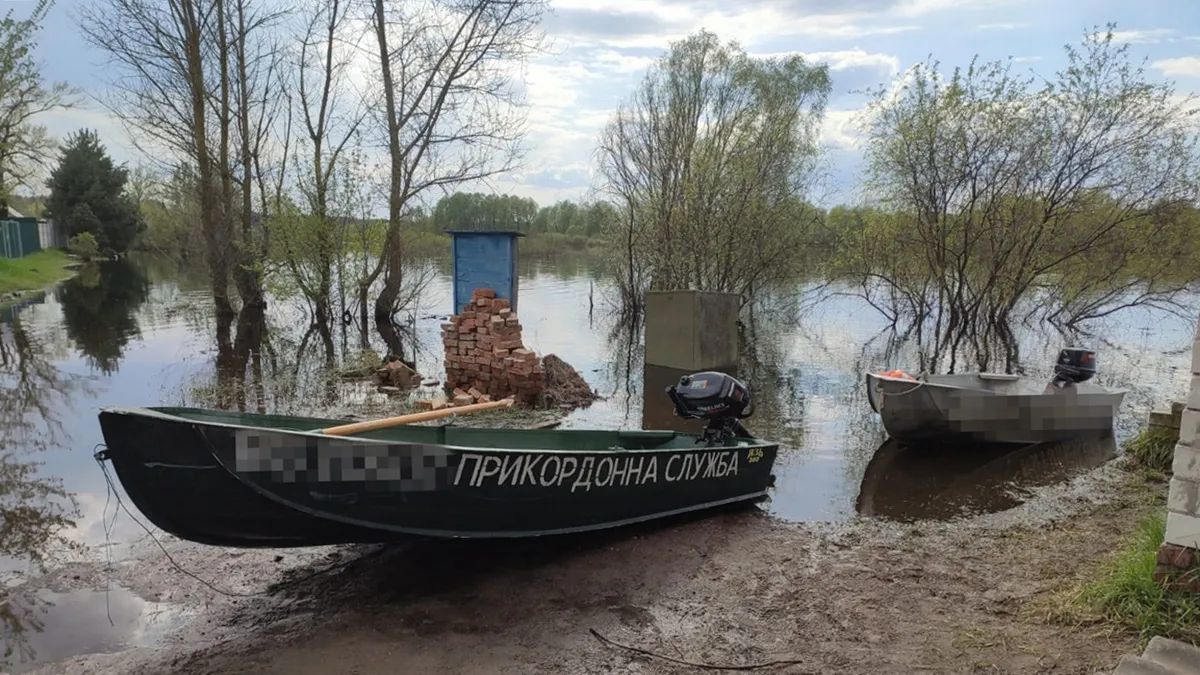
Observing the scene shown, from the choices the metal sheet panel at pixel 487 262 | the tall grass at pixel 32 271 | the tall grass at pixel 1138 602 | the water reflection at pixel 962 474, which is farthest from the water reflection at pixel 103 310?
the tall grass at pixel 1138 602

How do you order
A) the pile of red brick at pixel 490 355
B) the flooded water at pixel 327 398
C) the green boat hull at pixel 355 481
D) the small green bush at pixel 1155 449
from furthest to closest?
1. the pile of red brick at pixel 490 355
2. the small green bush at pixel 1155 449
3. the flooded water at pixel 327 398
4. the green boat hull at pixel 355 481

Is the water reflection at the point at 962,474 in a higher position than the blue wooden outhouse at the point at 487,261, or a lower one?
lower

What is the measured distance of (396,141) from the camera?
1892cm

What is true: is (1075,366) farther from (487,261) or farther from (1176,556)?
(487,261)

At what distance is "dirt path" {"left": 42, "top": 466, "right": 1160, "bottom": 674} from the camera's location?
12.0ft

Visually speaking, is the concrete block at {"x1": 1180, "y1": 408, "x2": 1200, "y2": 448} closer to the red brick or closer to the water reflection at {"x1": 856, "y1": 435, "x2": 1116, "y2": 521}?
the red brick

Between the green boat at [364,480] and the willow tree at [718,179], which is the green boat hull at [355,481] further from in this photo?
the willow tree at [718,179]

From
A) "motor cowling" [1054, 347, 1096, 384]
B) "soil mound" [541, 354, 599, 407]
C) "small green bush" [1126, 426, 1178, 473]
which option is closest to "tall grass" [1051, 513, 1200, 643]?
"small green bush" [1126, 426, 1178, 473]

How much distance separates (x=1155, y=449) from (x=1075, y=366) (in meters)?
1.26

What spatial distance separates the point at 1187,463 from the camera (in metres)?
3.28

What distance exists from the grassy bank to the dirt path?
27.8 meters

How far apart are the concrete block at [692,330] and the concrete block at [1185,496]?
955 cm

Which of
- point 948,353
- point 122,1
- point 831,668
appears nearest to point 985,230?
point 948,353

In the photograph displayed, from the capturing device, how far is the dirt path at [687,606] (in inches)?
144
